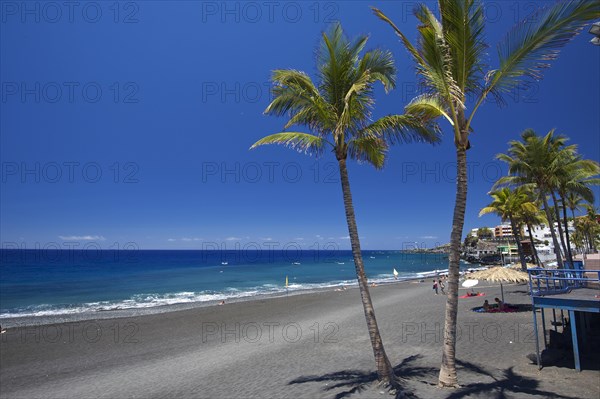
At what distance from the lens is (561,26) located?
6070 millimetres

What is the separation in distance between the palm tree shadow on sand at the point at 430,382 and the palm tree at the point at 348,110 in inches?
36.0

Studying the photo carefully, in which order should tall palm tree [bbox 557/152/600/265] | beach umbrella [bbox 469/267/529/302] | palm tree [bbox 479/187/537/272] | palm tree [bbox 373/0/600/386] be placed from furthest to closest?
1. palm tree [bbox 479/187/537/272]
2. tall palm tree [bbox 557/152/600/265]
3. beach umbrella [bbox 469/267/529/302]
4. palm tree [bbox 373/0/600/386]

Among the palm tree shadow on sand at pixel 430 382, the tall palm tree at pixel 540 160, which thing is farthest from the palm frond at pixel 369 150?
the tall palm tree at pixel 540 160

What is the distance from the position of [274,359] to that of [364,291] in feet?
20.7

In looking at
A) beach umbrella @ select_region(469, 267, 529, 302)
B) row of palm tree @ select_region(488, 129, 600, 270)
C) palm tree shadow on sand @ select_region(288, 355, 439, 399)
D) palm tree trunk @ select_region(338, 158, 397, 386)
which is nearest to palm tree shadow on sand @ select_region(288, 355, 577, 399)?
palm tree shadow on sand @ select_region(288, 355, 439, 399)

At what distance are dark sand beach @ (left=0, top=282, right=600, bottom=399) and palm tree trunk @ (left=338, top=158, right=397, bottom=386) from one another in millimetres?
519

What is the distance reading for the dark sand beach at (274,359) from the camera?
913cm

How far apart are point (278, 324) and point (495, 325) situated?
36.8 feet

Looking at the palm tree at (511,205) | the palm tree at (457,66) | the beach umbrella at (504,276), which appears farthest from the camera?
the palm tree at (511,205)

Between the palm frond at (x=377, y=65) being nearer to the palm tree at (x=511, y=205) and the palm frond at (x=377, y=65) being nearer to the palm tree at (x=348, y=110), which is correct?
the palm tree at (x=348, y=110)

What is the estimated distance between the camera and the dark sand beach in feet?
30.0

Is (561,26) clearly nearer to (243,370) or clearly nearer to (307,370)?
(307,370)

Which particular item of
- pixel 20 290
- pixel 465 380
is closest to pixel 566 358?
pixel 465 380

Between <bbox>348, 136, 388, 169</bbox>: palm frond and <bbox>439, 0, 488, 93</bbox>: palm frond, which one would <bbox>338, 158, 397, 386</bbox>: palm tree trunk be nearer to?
<bbox>348, 136, 388, 169</bbox>: palm frond
